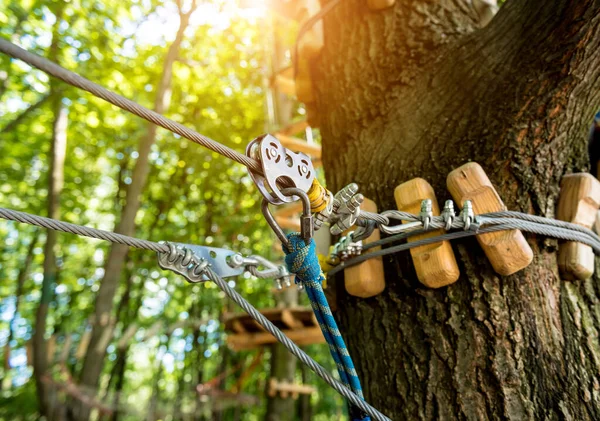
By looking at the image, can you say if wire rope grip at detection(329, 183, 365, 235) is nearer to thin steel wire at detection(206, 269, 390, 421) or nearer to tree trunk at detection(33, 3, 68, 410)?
thin steel wire at detection(206, 269, 390, 421)

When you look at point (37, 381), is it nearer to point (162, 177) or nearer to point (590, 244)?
point (590, 244)

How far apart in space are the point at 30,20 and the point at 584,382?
16.6 ft

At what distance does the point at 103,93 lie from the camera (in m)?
0.62

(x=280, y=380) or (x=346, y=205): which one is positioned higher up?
(x=346, y=205)

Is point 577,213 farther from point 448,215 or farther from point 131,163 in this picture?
point 131,163

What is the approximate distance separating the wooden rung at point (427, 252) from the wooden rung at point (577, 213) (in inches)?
13.2

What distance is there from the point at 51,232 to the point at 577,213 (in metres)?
4.49

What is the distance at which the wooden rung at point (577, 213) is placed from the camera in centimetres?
120

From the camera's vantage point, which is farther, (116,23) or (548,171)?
(116,23)

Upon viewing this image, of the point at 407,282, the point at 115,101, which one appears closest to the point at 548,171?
the point at 407,282

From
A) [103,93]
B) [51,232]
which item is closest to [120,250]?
[51,232]

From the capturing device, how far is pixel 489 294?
115 cm

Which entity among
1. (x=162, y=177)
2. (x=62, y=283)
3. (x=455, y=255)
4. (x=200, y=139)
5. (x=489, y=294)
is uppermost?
(x=162, y=177)

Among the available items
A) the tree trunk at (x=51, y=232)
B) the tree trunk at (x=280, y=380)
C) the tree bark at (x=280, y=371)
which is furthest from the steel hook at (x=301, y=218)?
the tree trunk at (x=280, y=380)
